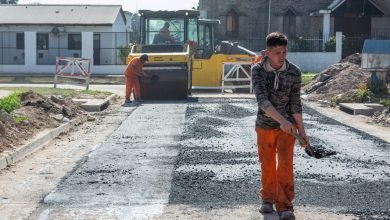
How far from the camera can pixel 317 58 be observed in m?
44.4

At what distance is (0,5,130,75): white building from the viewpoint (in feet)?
139

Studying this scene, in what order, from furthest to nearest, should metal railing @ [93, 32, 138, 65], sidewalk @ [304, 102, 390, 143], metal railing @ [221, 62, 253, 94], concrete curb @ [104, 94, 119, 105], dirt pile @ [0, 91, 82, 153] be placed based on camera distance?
metal railing @ [93, 32, 138, 65], metal railing @ [221, 62, 253, 94], concrete curb @ [104, 94, 119, 105], sidewalk @ [304, 102, 390, 143], dirt pile @ [0, 91, 82, 153]

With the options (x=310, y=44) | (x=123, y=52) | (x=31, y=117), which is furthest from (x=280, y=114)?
(x=310, y=44)

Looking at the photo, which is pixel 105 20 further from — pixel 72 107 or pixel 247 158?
pixel 247 158

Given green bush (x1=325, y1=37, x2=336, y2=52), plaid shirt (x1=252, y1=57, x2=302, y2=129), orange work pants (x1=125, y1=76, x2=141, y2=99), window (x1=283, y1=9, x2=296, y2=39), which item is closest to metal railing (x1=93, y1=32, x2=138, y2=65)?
window (x1=283, y1=9, x2=296, y2=39)

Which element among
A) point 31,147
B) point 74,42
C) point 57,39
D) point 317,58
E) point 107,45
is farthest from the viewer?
point 57,39

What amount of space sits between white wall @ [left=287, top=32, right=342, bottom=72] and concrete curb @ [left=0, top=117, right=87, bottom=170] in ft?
96.0

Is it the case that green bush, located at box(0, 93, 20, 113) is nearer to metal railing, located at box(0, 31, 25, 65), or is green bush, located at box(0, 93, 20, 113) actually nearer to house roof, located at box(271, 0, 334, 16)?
metal railing, located at box(0, 31, 25, 65)

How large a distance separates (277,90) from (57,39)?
133 ft

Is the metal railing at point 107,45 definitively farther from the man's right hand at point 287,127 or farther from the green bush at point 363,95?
the man's right hand at point 287,127

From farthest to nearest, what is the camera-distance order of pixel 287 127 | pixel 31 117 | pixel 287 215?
1. pixel 31 117
2. pixel 287 215
3. pixel 287 127

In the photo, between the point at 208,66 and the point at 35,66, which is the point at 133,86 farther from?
the point at 35,66

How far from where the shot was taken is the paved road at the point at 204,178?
25.6ft

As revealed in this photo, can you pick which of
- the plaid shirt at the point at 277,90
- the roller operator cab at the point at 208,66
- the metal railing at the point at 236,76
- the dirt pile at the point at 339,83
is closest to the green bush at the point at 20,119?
the plaid shirt at the point at 277,90
